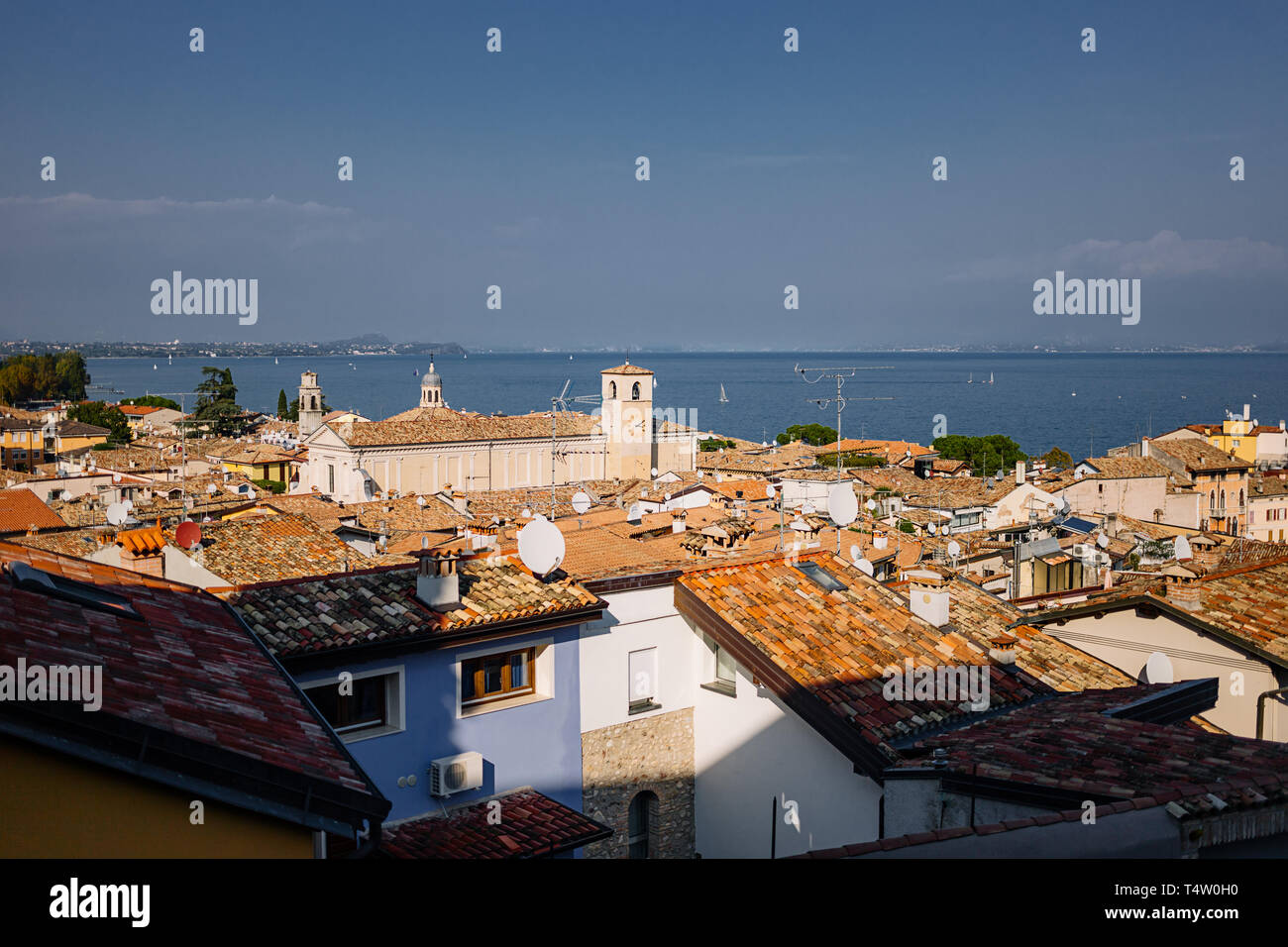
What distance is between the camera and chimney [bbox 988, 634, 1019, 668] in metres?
9.39

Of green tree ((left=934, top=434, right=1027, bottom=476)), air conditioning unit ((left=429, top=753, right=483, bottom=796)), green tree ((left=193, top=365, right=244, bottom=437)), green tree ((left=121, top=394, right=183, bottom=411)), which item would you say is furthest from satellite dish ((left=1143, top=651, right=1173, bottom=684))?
green tree ((left=121, top=394, right=183, bottom=411))

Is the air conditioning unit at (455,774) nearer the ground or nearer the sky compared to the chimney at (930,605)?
nearer the ground

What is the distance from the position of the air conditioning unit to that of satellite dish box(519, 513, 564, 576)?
162 centimetres

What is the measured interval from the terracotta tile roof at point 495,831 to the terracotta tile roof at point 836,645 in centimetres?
180

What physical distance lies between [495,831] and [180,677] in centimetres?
357

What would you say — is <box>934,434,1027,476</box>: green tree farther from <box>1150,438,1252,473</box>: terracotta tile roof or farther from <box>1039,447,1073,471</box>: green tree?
<box>1150,438,1252,473</box>: terracotta tile roof

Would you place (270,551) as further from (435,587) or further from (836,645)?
(836,645)

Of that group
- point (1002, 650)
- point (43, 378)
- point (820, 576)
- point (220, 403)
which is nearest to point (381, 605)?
point (820, 576)

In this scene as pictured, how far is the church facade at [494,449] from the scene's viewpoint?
5594 cm

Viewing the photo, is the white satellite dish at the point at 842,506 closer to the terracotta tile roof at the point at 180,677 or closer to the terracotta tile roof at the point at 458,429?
the terracotta tile roof at the point at 180,677

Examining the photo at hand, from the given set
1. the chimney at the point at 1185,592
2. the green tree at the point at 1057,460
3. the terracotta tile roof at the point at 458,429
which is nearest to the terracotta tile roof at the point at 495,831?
the chimney at the point at 1185,592
